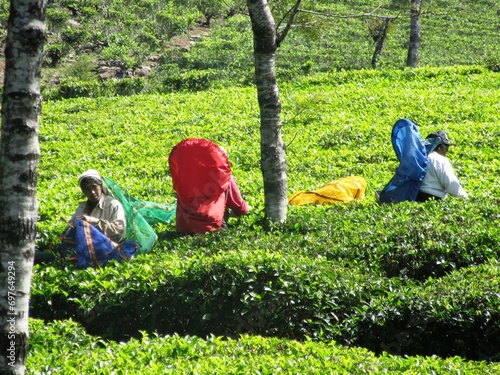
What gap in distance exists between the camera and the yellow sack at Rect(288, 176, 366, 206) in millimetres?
9383

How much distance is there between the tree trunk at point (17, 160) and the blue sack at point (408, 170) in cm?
580

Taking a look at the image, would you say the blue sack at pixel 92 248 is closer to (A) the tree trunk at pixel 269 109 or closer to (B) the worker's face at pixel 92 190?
(B) the worker's face at pixel 92 190

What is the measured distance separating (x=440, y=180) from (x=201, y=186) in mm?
3030

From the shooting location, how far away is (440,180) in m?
8.81

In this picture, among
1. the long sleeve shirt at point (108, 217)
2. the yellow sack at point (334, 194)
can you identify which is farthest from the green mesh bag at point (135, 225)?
the yellow sack at point (334, 194)

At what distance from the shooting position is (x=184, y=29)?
3275 cm

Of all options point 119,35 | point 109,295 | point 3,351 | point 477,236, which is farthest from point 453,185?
point 119,35

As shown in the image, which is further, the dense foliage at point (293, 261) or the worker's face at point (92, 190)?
the worker's face at point (92, 190)

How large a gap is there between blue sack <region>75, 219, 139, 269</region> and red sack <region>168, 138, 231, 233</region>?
1028 mm

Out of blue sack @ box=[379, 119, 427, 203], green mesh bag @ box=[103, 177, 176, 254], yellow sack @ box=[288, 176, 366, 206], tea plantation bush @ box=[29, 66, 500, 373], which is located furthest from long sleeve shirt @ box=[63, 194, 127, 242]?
blue sack @ box=[379, 119, 427, 203]

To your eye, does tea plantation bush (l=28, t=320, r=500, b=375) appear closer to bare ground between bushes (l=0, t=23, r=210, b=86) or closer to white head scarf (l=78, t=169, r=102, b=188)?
white head scarf (l=78, t=169, r=102, b=188)

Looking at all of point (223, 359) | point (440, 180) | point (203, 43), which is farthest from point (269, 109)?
point (203, 43)

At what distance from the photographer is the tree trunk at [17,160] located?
3730 mm

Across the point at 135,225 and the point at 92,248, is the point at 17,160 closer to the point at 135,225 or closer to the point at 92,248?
the point at 92,248
